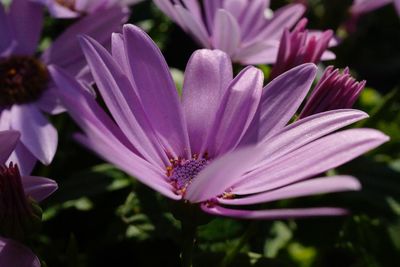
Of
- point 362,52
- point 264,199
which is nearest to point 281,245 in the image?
point 264,199

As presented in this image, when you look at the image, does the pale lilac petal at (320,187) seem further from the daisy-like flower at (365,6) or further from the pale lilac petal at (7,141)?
the daisy-like flower at (365,6)

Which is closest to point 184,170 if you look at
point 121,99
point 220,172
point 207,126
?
point 207,126

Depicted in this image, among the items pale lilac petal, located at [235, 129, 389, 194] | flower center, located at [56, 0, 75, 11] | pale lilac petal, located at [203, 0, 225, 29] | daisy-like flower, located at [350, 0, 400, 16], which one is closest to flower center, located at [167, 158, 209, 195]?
pale lilac petal, located at [235, 129, 389, 194]

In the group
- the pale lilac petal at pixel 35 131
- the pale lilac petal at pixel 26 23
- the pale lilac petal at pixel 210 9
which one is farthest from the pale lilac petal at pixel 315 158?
the pale lilac petal at pixel 26 23

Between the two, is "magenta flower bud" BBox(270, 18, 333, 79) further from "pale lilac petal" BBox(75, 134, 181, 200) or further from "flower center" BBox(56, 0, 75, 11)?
"flower center" BBox(56, 0, 75, 11)

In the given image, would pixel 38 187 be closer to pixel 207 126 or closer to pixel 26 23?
pixel 207 126

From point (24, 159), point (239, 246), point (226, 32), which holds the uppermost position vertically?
point (226, 32)
